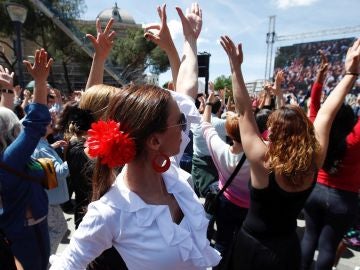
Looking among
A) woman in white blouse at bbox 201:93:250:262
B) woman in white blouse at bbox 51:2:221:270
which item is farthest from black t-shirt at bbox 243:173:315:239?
woman in white blouse at bbox 201:93:250:262

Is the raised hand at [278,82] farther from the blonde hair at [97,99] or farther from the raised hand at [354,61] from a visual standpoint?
the blonde hair at [97,99]

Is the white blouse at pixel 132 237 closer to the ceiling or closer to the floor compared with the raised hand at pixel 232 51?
closer to the floor

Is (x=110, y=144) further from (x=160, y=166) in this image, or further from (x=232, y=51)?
(x=232, y=51)

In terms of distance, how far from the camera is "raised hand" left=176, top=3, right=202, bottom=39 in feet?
6.73

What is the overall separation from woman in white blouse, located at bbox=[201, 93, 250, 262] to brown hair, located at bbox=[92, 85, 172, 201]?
1467 millimetres

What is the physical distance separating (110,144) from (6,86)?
1.65 meters

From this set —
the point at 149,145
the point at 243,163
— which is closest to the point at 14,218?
the point at 149,145

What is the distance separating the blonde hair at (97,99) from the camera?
191 cm

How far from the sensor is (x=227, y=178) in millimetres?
2809

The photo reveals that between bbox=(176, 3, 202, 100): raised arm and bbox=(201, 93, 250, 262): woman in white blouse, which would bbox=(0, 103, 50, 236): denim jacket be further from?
bbox=(201, 93, 250, 262): woman in white blouse

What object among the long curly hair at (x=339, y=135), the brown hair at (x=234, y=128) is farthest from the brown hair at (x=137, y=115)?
the long curly hair at (x=339, y=135)

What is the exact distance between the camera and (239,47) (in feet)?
6.08

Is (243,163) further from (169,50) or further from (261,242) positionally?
(169,50)

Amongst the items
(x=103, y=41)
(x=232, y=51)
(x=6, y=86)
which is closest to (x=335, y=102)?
(x=232, y=51)
